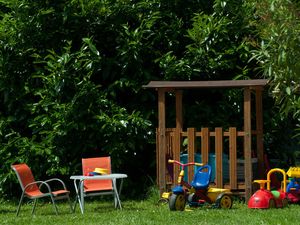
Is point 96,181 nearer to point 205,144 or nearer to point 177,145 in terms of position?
point 177,145

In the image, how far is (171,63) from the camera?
13.2 metres

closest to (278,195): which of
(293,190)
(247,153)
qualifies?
(293,190)

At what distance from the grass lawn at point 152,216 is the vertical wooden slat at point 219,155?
0.46m

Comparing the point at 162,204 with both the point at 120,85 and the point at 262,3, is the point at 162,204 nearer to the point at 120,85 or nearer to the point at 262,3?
the point at 120,85

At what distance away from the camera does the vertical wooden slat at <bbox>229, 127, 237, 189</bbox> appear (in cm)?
1202

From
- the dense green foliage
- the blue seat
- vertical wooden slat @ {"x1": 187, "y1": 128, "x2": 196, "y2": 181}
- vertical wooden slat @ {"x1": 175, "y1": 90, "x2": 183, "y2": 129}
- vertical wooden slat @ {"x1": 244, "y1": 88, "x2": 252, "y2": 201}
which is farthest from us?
the dense green foliage

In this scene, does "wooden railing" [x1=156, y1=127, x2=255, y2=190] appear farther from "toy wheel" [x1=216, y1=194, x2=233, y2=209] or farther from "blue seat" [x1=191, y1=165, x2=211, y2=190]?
"toy wheel" [x1=216, y1=194, x2=233, y2=209]

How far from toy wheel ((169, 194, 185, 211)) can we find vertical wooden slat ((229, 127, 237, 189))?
131 cm

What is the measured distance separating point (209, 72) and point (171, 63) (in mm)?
756

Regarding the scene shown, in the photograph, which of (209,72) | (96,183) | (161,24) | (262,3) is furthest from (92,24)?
(262,3)

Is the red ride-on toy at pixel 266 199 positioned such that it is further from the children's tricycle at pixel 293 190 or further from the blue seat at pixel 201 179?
the blue seat at pixel 201 179

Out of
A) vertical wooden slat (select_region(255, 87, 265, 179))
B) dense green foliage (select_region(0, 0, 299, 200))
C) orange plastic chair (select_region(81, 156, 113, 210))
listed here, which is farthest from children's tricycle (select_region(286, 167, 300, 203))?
orange plastic chair (select_region(81, 156, 113, 210))

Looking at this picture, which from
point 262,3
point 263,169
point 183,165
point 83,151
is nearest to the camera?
point 262,3

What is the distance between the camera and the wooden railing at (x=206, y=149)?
12.1 m
